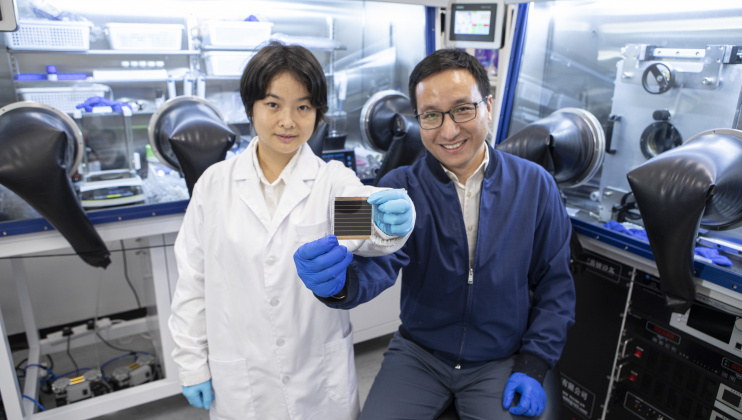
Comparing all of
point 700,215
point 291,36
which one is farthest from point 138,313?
point 700,215

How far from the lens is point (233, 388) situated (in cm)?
136

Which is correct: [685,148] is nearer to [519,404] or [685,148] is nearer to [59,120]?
[519,404]

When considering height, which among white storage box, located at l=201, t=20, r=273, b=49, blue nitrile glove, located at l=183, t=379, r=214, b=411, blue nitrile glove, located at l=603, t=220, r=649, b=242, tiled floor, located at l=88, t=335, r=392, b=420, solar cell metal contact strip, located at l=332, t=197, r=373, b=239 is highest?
white storage box, located at l=201, t=20, r=273, b=49

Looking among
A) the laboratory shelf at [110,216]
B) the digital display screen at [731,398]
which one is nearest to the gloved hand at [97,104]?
the laboratory shelf at [110,216]

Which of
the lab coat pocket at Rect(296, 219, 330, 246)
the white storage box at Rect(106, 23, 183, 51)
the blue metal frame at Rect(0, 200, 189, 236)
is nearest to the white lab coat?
the lab coat pocket at Rect(296, 219, 330, 246)

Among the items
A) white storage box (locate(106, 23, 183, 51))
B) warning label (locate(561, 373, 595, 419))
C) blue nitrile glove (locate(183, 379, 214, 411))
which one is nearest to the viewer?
blue nitrile glove (locate(183, 379, 214, 411))

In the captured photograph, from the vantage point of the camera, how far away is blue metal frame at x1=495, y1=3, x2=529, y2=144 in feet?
8.25

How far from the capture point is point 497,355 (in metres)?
1.46

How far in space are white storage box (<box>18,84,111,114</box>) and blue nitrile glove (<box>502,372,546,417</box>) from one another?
2.15 m

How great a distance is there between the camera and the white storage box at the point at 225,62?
244 cm

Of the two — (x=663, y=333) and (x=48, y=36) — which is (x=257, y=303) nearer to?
(x=663, y=333)

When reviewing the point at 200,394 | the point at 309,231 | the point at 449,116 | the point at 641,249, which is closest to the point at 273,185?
A: the point at 309,231

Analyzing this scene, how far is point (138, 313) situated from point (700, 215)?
3075 mm

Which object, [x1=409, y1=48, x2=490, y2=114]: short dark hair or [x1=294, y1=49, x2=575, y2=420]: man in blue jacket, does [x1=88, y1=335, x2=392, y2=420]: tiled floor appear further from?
[x1=409, y1=48, x2=490, y2=114]: short dark hair
